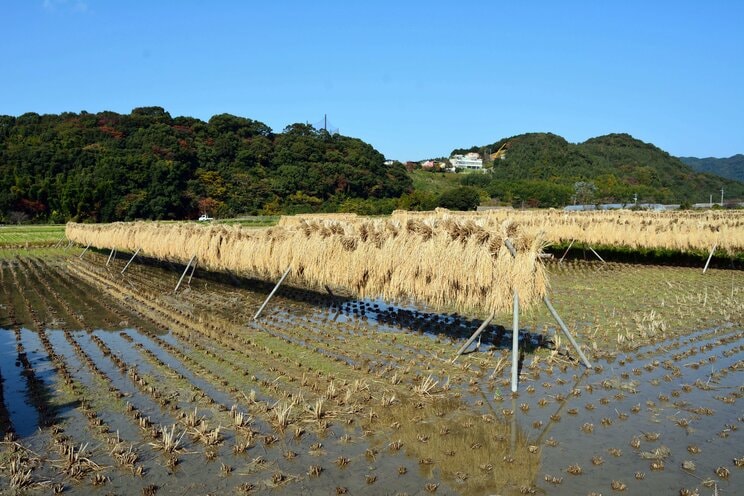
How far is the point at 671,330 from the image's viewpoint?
11.4 meters

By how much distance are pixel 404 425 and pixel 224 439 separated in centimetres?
204

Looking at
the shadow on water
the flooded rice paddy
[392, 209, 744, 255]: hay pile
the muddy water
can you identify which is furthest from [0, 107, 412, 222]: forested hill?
the muddy water

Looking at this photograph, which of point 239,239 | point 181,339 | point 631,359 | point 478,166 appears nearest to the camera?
point 631,359

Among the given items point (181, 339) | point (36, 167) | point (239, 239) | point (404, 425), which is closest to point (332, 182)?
point (36, 167)

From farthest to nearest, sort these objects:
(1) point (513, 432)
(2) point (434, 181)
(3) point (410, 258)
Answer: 1. (2) point (434, 181)
2. (3) point (410, 258)
3. (1) point (513, 432)

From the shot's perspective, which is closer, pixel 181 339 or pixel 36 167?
pixel 181 339

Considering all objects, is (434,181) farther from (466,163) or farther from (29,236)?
(29,236)

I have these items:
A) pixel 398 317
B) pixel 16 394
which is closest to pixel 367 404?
pixel 16 394

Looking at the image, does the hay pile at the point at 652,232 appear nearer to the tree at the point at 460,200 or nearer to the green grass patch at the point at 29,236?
the green grass patch at the point at 29,236

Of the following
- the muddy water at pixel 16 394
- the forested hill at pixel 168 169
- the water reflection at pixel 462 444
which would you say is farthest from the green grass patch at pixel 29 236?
the water reflection at pixel 462 444

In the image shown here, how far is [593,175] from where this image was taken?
111 m

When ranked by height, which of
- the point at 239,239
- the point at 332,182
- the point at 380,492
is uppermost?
the point at 332,182

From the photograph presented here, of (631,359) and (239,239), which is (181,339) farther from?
(631,359)

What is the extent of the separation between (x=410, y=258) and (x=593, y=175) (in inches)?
4318
